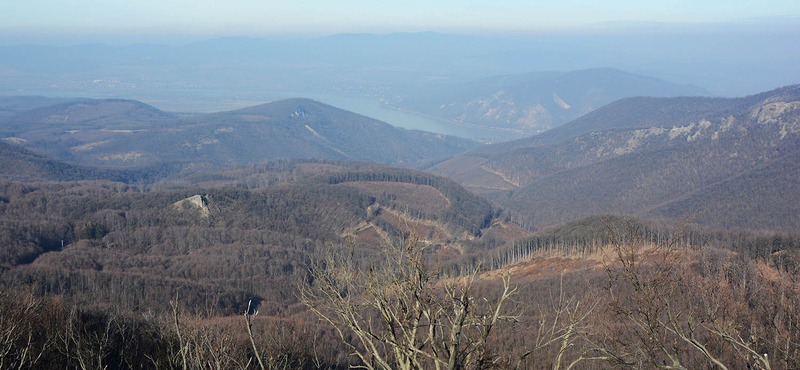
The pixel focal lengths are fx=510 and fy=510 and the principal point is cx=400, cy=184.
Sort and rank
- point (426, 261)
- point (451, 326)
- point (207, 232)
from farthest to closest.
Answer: point (207, 232), point (426, 261), point (451, 326)

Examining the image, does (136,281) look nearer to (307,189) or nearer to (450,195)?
(307,189)

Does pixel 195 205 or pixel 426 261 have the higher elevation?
pixel 426 261

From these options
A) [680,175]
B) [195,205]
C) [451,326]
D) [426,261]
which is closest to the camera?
[451,326]

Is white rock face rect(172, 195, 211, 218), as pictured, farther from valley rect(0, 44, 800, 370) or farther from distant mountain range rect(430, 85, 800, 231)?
distant mountain range rect(430, 85, 800, 231)

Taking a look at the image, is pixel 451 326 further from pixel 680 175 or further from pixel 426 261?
pixel 680 175

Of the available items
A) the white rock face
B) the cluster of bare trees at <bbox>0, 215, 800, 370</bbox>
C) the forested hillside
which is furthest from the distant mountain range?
the white rock face

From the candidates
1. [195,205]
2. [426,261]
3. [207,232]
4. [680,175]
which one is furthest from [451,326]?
[680,175]

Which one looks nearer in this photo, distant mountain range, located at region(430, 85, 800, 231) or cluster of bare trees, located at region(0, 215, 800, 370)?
cluster of bare trees, located at region(0, 215, 800, 370)

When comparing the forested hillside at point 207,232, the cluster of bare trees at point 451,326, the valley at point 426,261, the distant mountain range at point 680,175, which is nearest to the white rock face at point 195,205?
the forested hillside at point 207,232

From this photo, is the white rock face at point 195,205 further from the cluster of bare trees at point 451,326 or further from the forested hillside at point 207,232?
the cluster of bare trees at point 451,326

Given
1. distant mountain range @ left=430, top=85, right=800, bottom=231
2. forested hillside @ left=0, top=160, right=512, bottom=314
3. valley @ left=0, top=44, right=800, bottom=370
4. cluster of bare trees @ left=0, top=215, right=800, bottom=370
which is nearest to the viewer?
cluster of bare trees @ left=0, top=215, right=800, bottom=370
